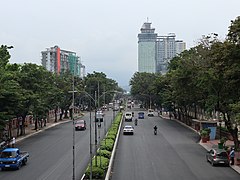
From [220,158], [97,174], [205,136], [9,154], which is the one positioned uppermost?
[205,136]

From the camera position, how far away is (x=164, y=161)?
3152 cm

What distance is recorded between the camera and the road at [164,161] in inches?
1013

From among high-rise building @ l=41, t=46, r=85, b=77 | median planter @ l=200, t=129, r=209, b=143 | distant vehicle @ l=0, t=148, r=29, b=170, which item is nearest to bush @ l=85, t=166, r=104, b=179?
distant vehicle @ l=0, t=148, r=29, b=170

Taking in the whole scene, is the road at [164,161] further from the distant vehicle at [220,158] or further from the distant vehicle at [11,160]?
the distant vehicle at [11,160]

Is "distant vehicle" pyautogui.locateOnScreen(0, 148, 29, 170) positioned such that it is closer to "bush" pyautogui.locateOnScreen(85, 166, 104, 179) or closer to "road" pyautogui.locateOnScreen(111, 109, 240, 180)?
"road" pyautogui.locateOnScreen(111, 109, 240, 180)

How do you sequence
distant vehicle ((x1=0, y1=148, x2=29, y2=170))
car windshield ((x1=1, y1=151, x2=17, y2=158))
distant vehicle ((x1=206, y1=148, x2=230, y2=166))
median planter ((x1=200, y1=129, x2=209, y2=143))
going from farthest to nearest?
median planter ((x1=200, y1=129, x2=209, y2=143)), distant vehicle ((x1=206, y1=148, x2=230, y2=166)), car windshield ((x1=1, y1=151, x2=17, y2=158)), distant vehicle ((x1=0, y1=148, x2=29, y2=170))

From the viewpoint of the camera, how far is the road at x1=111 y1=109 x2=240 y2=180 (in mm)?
25719

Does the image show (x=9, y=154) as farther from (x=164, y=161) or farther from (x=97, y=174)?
(x=164, y=161)

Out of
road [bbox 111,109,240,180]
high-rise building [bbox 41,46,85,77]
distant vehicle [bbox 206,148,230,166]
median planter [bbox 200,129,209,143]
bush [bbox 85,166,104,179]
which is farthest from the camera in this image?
median planter [bbox 200,129,209,143]

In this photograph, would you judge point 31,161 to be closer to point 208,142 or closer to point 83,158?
point 83,158

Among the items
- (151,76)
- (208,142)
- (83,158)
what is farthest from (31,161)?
(151,76)

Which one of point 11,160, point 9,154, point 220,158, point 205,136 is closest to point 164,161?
point 220,158

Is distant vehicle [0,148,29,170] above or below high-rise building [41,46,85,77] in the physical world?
below

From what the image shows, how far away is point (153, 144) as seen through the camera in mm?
42781
